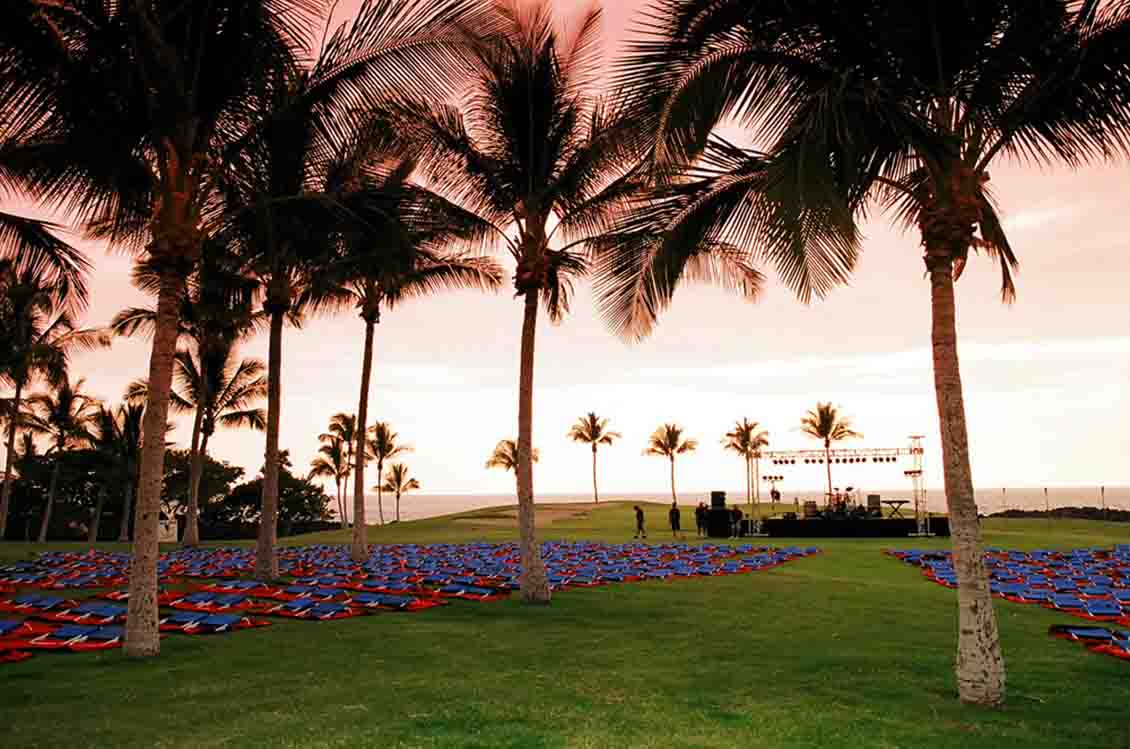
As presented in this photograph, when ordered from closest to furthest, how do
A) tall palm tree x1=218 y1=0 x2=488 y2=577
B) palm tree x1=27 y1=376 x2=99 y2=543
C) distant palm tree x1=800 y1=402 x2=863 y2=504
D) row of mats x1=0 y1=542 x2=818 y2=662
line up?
tall palm tree x1=218 y1=0 x2=488 y2=577
row of mats x1=0 y1=542 x2=818 y2=662
palm tree x1=27 y1=376 x2=99 y2=543
distant palm tree x1=800 y1=402 x2=863 y2=504

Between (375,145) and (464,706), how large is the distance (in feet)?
27.4

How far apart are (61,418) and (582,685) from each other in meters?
41.3

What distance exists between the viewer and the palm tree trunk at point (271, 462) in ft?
52.5

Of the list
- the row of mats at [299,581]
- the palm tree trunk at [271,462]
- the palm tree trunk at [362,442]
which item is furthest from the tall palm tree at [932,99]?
the palm tree trunk at [362,442]

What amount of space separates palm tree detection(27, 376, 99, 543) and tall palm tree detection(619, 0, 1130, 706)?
41066mm

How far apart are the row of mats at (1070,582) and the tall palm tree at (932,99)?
148 cm

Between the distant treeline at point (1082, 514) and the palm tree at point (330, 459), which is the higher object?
the palm tree at point (330, 459)

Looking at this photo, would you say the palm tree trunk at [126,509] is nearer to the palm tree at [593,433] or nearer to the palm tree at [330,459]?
the palm tree at [330,459]

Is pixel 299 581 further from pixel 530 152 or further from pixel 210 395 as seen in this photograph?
pixel 210 395

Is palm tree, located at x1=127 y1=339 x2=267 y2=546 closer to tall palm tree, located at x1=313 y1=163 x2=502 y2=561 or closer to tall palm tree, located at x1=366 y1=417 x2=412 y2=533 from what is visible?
tall palm tree, located at x1=313 y1=163 x2=502 y2=561

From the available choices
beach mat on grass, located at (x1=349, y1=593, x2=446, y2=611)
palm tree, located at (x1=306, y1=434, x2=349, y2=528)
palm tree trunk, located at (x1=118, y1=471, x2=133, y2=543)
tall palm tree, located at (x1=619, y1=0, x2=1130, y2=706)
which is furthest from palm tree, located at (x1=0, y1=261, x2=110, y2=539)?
palm tree, located at (x1=306, y1=434, x2=349, y2=528)

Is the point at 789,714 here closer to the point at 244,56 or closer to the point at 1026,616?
the point at 1026,616

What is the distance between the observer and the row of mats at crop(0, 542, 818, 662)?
34.4ft

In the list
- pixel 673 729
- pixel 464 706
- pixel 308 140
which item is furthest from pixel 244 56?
pixel 673 729
